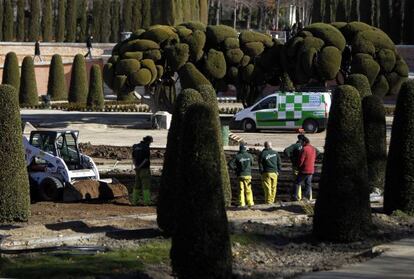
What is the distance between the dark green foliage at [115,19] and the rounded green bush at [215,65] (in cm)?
2951

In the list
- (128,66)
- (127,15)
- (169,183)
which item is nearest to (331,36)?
(128,66)

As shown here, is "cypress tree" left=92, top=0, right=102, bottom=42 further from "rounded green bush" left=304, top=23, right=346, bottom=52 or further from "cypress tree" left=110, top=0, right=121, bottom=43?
"rounded green bush" left=304, top=23, right=346, bottom=52

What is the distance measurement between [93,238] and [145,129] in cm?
2561

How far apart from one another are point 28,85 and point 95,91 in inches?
170

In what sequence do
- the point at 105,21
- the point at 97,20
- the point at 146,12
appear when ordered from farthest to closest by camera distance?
the point at 97,20
the point at 105,21
the point at 146,12

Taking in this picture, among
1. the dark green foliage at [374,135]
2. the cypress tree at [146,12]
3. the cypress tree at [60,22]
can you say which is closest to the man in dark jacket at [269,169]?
the dark green foliage at [374,135]

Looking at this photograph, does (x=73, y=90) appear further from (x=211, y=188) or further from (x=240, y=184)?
(x=211, y=188)

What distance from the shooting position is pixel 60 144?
21.5m

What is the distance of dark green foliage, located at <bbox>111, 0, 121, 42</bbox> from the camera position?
69438mm

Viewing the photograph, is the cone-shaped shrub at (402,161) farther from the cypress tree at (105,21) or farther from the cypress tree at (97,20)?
the cypress tree at (97,20)

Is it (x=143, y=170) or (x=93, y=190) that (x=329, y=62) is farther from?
(x=143, y=170)

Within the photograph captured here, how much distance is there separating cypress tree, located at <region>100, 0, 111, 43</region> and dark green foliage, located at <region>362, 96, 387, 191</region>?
5137 cm

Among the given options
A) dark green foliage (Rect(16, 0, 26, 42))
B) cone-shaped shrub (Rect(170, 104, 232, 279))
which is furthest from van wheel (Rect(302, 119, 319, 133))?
dark green foliage (Rect(16, 0, 26, 42))

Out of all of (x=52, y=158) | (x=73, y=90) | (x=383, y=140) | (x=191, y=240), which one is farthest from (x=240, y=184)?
(x=73, y=90)
